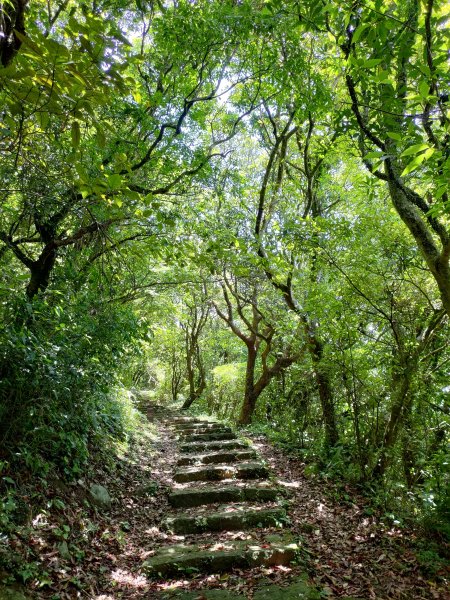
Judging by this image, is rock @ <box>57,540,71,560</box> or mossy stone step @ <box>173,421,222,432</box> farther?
mossy stone step @ <box>173,421,222,432</box>

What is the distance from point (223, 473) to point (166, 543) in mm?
1992

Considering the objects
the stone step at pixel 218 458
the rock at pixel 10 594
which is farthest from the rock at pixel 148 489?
the rock at pixel 10 594

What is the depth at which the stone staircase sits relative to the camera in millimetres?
3789

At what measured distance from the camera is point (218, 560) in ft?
12.4

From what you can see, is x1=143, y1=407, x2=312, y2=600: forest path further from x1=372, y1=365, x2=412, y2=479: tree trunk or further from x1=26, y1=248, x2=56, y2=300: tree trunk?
x1=26, y1=248, x2=56, y2=300: tree trunk

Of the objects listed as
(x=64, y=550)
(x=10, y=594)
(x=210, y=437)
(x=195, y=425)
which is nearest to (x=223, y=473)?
(x=210, y=437)

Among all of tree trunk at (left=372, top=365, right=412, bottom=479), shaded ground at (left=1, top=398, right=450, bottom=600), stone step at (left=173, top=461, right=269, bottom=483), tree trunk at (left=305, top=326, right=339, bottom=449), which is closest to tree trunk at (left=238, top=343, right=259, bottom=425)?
tree trunk at (left=305, top=326, right=339, bottom=449)

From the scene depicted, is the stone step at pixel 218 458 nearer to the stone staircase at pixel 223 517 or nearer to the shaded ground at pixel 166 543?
the stone staircase at pixel 223 517

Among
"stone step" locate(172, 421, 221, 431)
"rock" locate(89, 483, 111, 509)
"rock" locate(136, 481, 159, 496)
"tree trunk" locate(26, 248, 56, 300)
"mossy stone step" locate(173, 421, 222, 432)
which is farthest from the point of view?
"stone step" locate(172, 421, 221, 431)

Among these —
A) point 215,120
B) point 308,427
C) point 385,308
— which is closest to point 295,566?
point 385,308

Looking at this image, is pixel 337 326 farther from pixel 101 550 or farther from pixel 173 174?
pixel 101 550

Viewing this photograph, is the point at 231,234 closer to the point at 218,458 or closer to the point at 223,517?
the point at 223,517

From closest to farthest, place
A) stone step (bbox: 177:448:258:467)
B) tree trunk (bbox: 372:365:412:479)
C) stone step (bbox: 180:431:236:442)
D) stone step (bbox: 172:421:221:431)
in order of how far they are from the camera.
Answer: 1. tree trunk (bbox: 372:365:412:479)
2. stone step (bbox: 177:448:258:467)
3. stone step (bbox: 180:431:236:442)
4. stone step (bbox: 172:421:221:431)

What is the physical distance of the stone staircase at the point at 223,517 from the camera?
3789mm
